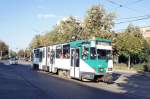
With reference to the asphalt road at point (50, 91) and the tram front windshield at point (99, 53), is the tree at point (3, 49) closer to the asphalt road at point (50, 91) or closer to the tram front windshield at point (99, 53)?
the tram front windshield at point (99, 53)

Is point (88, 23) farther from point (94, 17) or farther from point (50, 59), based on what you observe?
point (50, 59)

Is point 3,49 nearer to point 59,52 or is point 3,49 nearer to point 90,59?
point 59,52

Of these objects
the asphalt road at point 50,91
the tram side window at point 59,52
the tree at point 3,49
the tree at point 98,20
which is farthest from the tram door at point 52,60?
the tree at point 3,49

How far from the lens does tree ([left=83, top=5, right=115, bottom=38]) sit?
6356 cm

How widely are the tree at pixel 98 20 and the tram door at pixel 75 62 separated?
32.3 metres

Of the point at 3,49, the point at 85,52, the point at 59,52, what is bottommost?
the point at 85,52

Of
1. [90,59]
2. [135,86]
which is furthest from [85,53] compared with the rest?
[135,86]

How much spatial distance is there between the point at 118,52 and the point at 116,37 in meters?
4.86

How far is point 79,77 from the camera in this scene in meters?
29.5

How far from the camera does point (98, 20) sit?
64.1 m

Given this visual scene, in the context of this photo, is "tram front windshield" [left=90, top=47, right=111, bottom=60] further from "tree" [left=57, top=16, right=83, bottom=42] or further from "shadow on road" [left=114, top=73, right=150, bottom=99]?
"tree" [left=57, top=16, right=83, bottom=42]

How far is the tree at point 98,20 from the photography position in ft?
209

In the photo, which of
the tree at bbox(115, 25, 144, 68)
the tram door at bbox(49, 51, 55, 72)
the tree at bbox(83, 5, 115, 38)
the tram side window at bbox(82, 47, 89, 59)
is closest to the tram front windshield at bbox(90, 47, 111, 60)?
the tram side window at bbox(82, 47, 89, 59)

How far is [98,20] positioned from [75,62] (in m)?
34.4
